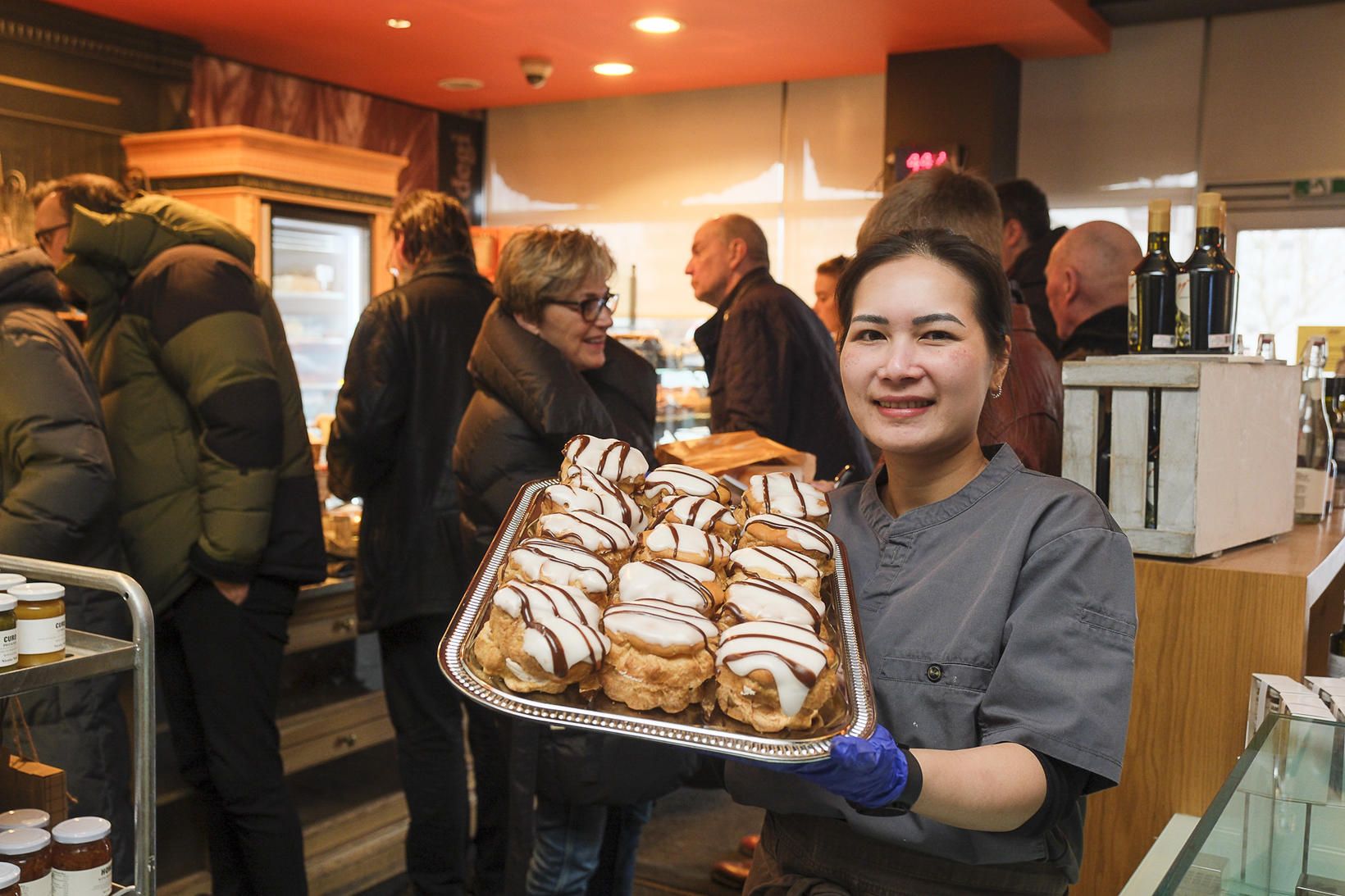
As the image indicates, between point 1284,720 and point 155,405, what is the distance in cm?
226

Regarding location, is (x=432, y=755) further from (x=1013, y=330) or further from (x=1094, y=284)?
(x=1094, y=284)

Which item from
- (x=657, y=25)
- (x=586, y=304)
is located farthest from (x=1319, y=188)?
(x=586, y=304)

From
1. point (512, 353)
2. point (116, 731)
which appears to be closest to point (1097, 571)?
point (512, 353)

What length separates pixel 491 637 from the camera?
128 centimetres

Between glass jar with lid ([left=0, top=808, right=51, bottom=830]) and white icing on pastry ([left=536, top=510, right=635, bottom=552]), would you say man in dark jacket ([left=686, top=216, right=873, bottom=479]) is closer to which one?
white icing on pastry ([left=536, top=510, right=635, bottom=552])

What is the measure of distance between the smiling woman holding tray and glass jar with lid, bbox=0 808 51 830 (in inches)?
34.3

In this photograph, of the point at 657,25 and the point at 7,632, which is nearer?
the point at 7,632

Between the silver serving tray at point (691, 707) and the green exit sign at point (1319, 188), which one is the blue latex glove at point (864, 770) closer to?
the silver serving tray at point (691, 707)

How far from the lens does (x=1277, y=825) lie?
4.12 feet

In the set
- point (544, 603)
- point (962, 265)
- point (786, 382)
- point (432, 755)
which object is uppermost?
point (962, 265)

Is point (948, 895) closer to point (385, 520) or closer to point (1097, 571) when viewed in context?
point (1097, 571)

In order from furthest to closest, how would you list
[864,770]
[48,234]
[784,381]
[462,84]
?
1. [462,84]
2. [784,381]
3. [48,234]
4. [864,770]

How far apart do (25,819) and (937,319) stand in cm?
128

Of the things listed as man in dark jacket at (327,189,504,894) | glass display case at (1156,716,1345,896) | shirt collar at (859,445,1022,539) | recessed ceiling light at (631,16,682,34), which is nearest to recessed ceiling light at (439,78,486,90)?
recessed ceiling light at (631,16,682,34)
